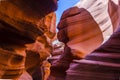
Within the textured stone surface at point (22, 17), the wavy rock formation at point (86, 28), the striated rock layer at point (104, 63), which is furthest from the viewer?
the wavy rock formation at point (86, 28)

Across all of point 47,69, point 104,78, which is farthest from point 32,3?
point 47,69

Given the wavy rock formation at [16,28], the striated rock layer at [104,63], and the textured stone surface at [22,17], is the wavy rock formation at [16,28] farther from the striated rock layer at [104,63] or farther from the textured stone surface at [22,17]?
the striated rock layer at [104,63]

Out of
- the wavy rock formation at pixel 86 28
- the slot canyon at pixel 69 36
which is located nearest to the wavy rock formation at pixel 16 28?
the slot canyon at pixel 69 36

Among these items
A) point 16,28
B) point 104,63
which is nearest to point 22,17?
point 16,28

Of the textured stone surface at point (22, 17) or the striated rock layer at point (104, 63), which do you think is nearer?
the textured stone surface at point (22, 17)

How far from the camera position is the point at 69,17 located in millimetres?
5324

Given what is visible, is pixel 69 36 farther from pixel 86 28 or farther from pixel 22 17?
pixel 22 17

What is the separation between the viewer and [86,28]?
504 centimetres

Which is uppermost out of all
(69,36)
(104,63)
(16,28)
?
(69,36)

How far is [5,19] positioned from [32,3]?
0.98ft

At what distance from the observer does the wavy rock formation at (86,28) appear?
16.1ft

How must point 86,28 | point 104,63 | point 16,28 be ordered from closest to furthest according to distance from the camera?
point 16,28 < point 104,63 < point 86,28

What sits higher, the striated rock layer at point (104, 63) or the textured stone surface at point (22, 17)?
the textured stone surface at point (22, 17)

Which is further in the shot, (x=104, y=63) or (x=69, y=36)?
(x=69, y=36)
